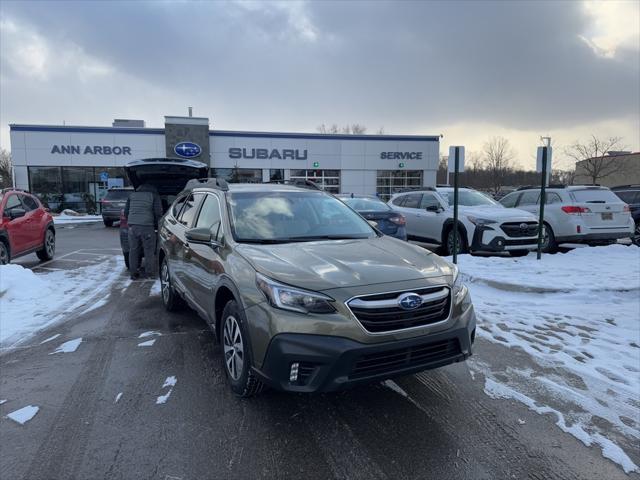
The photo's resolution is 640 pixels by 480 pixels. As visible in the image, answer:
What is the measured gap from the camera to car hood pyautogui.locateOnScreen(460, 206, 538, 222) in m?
9.29

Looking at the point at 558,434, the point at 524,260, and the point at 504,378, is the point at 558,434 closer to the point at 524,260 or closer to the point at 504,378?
the point at 504,378

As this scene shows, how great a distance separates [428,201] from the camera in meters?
11.5

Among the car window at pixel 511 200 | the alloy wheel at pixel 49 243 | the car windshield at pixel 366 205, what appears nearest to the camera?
the car windshield at pixel 366 205

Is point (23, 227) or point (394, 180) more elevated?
point (394, 180)

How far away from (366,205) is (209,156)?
69.6ft

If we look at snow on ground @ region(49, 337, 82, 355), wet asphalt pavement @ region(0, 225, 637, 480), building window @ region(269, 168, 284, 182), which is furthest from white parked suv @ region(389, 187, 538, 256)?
building window @ region(269, 168, 284, 182)

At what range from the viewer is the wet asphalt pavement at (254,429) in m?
2.66

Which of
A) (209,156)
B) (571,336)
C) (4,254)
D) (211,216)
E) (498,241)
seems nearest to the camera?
(211,216)

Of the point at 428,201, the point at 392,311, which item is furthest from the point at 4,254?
the point at 428,201

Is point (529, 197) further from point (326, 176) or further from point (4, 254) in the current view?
point (326, 176)

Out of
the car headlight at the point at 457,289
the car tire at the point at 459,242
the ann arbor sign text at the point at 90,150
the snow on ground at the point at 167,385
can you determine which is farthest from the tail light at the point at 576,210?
the ann arbor sign text at the point at 90,150

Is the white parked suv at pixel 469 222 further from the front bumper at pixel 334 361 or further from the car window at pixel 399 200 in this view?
the front bumper at pixel 334 361

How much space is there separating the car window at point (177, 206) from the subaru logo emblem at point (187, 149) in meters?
23.5

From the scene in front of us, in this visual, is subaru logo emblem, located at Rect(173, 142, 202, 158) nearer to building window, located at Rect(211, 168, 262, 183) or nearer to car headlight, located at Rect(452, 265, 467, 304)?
building window, located at Rect(211, 168, 262, 183)
